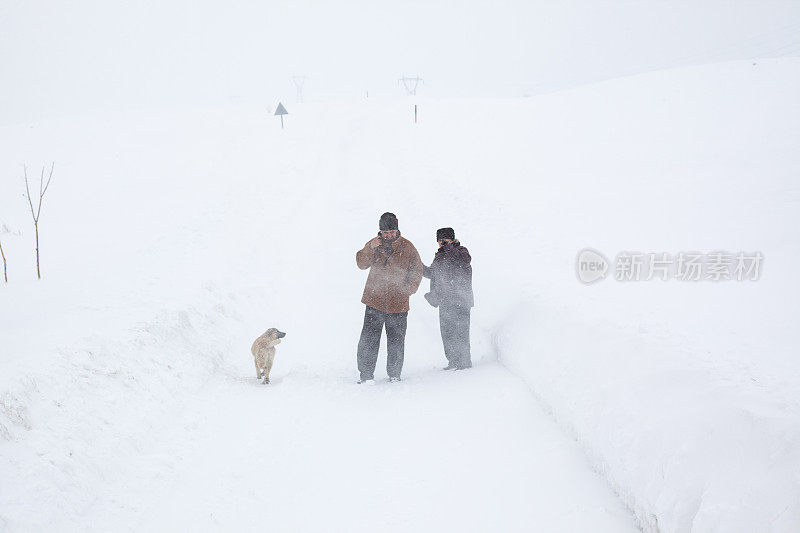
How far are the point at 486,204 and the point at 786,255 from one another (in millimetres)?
6531

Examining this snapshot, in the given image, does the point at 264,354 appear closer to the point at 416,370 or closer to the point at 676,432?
the point at 416,370

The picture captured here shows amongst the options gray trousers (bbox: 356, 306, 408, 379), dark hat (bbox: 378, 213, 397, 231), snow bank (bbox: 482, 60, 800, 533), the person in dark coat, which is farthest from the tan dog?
snow bank (bbox: 482, 60, 800, 533)

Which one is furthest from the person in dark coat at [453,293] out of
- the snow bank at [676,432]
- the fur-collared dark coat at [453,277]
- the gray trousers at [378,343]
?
the snow bank at [676,432]

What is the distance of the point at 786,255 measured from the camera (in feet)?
21.3

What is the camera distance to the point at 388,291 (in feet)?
17.6

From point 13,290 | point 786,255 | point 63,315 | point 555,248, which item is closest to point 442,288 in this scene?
point 555,248

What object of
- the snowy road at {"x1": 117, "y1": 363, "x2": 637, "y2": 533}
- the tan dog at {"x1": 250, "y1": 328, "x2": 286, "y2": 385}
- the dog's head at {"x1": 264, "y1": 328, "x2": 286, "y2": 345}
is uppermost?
the dog's head at {"x1": 264, "y1": 328, "x2": 286, "y2": 345}

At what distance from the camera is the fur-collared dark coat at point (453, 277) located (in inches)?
222

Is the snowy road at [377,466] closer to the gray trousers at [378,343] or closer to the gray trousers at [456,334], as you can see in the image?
the gray trousers at [378,343]

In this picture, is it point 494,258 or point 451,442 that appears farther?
point 494,258

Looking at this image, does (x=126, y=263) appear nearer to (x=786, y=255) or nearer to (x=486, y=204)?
(x=486, y=204)

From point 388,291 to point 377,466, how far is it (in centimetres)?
211

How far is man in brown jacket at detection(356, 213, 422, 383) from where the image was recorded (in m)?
5.36

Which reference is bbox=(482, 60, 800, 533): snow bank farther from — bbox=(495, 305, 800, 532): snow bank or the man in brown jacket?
the man in brown jacket
